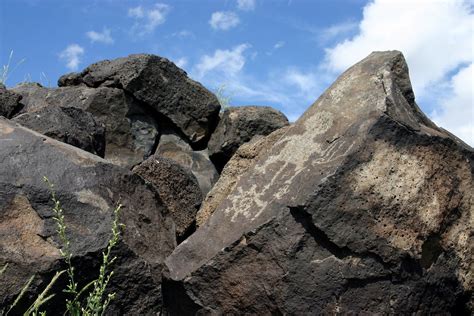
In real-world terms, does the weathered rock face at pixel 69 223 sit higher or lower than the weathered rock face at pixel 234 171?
lower

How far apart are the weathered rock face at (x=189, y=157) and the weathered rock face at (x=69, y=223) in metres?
2.87

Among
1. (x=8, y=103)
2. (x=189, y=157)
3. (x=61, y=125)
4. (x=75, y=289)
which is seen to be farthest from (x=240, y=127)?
(x=75, y=289)

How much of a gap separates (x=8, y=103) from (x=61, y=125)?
1.71 m

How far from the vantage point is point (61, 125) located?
191 inches

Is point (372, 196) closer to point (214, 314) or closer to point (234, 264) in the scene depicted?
point (234, 264)

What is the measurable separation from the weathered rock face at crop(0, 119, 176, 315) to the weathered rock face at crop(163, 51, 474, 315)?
20cm

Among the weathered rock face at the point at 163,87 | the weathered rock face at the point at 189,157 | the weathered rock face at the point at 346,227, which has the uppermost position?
the weathered rock face at the point at 163,87

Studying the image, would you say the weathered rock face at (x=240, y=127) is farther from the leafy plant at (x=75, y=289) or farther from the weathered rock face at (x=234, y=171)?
the leafy plant at (x=75, y=289)

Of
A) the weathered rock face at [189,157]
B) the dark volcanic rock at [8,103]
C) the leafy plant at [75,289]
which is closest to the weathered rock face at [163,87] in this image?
the weathered rock face at [189,157]

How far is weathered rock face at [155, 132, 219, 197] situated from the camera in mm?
6767

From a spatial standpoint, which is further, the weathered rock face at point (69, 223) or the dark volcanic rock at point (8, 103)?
the dark volcanic rock at point (8, 103)

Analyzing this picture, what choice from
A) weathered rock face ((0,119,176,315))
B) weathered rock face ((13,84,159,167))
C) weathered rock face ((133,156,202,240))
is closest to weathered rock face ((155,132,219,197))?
weathered rock face ((13,84,159,167))

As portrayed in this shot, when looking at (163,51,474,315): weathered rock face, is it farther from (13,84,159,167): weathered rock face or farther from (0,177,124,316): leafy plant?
(13,84,159,167): weathered rock face

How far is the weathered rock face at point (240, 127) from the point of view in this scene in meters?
6.70
